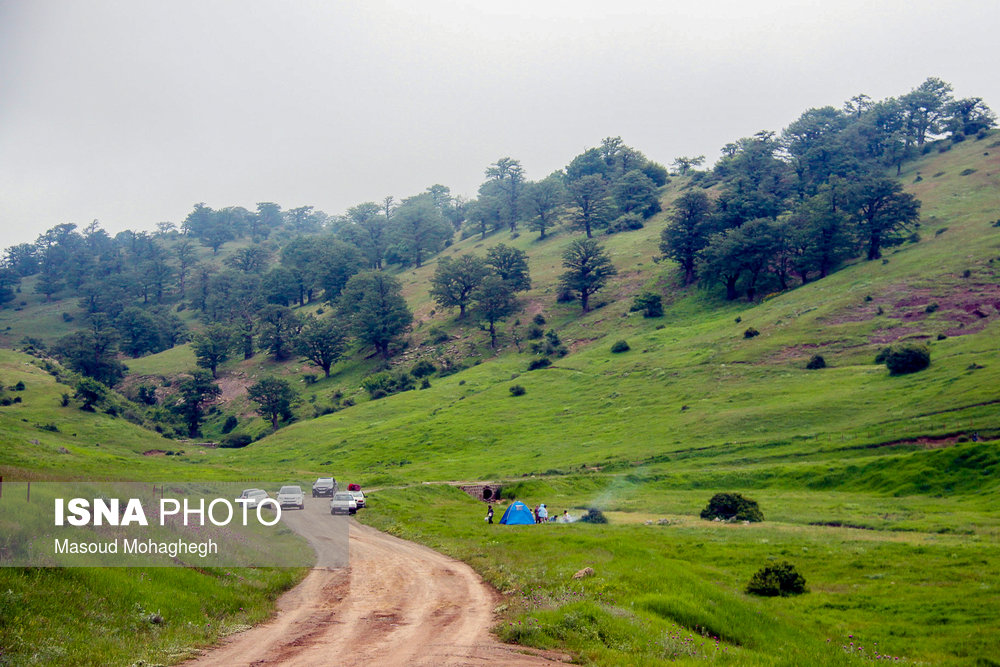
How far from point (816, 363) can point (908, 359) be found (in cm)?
1043

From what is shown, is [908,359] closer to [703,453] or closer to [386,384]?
→ [703,453]

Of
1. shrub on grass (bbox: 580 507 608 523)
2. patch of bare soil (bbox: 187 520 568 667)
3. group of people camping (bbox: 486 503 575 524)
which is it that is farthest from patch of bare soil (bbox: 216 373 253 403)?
patch of bare soil (bbox: 187 520 568 667)

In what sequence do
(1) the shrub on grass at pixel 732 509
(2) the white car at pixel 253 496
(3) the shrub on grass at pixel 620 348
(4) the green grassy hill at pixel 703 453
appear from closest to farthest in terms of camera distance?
(4) the green grassy hill at pixel 703 453 < (1) the shrub on grass at pixel 732 509 < (2) the white car at pixel 253 496 < (3) the shrub on grass at pixel 620 348

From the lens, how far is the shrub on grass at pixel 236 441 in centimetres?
8638

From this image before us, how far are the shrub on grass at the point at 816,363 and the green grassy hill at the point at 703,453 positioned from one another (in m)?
1.10

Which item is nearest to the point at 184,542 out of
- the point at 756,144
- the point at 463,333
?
the point at 463,333

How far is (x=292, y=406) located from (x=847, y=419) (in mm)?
75013

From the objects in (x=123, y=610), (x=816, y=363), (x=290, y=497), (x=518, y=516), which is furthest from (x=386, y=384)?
(x=123, y=610)

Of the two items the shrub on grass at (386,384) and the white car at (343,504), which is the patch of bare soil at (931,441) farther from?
the shrub on grass at (386,384)

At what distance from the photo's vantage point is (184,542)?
736 inches

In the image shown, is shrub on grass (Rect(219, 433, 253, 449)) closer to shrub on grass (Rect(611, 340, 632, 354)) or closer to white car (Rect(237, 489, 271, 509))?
white car (Rect(237, 489, 271, 509))

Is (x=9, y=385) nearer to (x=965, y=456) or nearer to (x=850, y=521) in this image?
(x=850, y=521)

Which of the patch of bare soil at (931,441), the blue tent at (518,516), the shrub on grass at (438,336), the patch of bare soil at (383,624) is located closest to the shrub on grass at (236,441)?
the shrub on grass at (438,336)

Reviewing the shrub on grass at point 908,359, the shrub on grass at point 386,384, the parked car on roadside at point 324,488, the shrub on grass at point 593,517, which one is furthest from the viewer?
the shrub on grass at point 386,384
